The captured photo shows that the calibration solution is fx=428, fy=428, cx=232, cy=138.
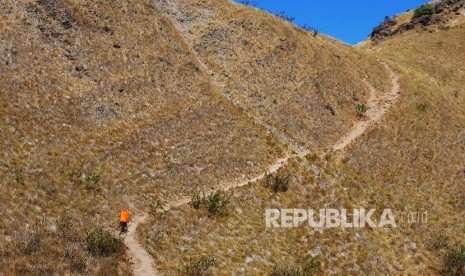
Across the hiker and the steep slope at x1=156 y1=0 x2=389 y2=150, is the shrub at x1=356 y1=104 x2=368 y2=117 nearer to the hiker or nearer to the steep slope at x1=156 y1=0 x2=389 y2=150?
the steep slope at x1=156 y1=0 x2=389 y2=150

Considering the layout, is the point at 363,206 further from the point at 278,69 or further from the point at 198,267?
the point at 278,69

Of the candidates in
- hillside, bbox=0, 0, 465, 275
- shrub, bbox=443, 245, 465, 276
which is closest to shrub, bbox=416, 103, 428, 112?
hillside, bbox=0, 0, 465, 275

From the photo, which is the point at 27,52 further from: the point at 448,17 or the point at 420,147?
the point at 448,17

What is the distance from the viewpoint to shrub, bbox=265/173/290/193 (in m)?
32.2

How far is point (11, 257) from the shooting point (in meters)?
19.7

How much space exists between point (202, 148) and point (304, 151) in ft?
31.9

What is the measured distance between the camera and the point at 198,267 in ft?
76.5

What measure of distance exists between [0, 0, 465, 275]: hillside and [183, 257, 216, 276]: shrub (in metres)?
0.08

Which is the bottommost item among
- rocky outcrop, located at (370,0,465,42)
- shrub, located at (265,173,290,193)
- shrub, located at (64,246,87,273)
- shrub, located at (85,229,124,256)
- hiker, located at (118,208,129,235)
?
shrub, located at (64,246,87,273)

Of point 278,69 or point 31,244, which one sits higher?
point 278,69

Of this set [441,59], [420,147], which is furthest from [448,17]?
[420,147]

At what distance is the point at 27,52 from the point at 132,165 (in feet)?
46.1

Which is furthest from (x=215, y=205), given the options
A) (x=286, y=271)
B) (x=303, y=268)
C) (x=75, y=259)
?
(x=75, y=259)

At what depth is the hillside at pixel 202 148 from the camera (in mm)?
24469
